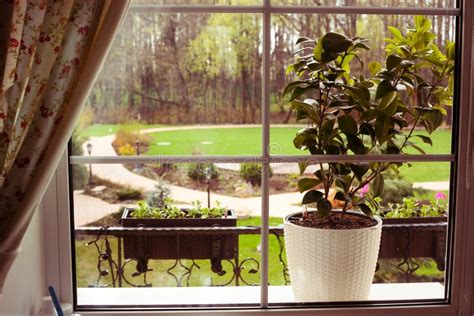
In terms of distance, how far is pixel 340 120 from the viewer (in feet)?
5.40

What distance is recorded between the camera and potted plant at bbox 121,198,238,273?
5.65 ft

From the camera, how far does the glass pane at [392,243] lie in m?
1.72

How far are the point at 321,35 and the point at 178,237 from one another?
0.75 meters

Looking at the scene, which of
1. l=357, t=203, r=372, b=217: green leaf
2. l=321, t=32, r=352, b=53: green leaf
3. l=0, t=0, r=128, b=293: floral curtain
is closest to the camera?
l=0, t=0, r=128, b=293: floral curtain

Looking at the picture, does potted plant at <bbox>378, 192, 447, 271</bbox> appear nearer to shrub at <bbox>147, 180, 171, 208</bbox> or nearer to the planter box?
the planter box

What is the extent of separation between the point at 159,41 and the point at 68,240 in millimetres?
644

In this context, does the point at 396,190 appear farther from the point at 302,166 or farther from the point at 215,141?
the point at 215,141

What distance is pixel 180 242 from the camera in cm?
175

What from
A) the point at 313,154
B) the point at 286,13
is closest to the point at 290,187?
the point at 313,154

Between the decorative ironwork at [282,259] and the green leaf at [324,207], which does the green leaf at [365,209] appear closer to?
the green leaf at [324,207]

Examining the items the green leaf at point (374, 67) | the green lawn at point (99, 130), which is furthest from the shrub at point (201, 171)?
the green leaf at point (374, 67)

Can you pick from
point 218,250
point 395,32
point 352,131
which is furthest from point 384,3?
point 218,250

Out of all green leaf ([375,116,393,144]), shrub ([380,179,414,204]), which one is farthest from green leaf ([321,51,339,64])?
shrub ([380,179,414,204])

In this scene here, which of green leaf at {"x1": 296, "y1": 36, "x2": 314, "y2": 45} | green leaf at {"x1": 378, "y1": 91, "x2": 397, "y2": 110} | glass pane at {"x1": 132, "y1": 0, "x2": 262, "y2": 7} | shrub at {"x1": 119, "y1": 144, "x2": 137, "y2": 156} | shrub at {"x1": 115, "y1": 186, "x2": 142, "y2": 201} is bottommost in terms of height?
shrub at {"x1": 115, "y1": 186, "x2": 142, "y2": 201}
